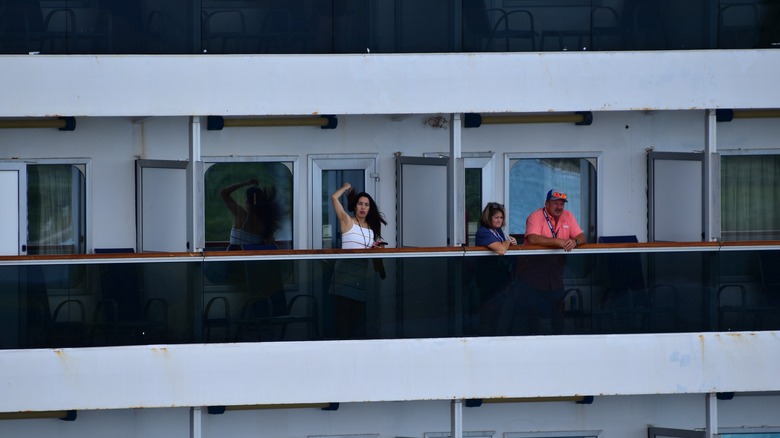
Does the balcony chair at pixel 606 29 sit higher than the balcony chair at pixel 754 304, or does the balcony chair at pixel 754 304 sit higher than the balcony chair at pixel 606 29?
the balcony chair at pixel 606 29

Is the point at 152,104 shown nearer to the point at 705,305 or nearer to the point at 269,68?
the point at 269,68

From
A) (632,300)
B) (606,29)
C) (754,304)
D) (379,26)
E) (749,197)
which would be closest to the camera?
(632,300)

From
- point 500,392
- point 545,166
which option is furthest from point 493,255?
point 545,166

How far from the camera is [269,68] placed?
49.4 feet

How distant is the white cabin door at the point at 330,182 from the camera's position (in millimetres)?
16734

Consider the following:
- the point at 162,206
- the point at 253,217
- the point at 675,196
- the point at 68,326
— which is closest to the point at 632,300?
the point at 675,196

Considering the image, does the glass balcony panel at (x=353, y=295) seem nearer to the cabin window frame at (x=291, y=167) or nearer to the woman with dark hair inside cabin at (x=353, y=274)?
the woman with dark hair inside cabin at (x=353, y=274)

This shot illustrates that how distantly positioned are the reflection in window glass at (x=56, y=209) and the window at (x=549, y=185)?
4.43m

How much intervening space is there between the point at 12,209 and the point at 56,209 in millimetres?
442

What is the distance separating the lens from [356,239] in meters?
15.0

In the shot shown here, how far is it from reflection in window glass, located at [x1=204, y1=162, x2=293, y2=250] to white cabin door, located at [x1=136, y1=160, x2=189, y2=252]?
16.5 inches

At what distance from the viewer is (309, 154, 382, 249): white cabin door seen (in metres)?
16.7

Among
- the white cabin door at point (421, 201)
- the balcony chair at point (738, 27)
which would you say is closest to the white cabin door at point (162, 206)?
the white cabin door at point (421, 201)

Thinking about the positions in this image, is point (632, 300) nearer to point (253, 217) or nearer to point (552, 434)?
point (552, 434)
